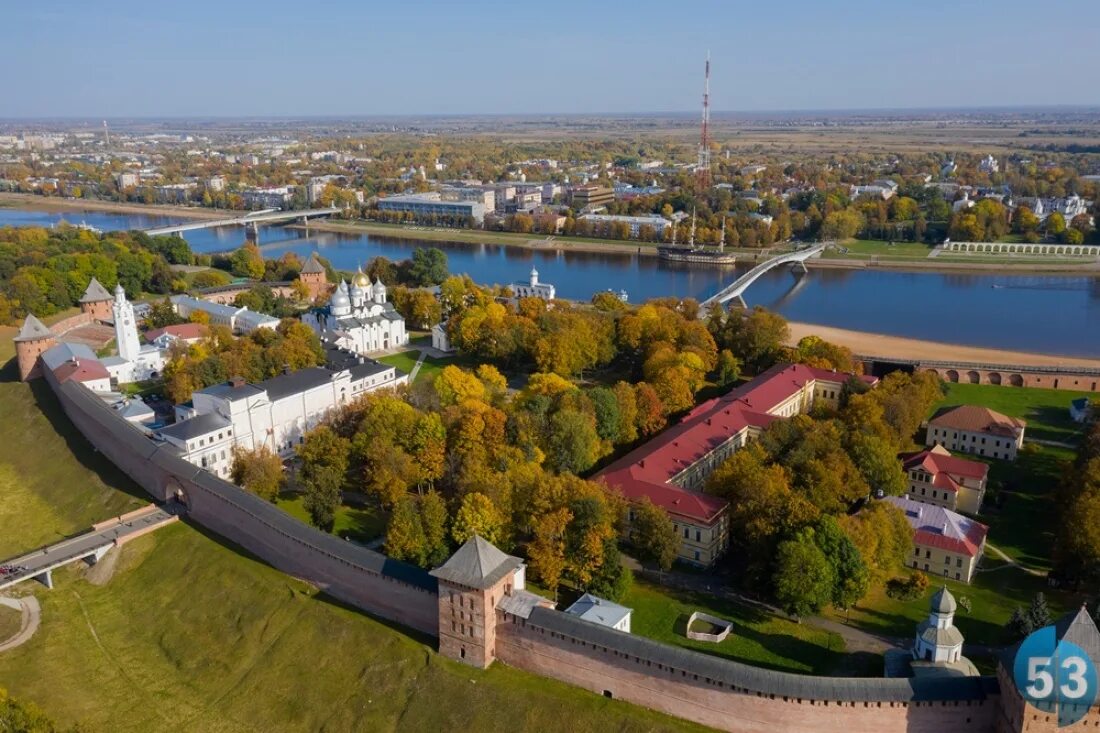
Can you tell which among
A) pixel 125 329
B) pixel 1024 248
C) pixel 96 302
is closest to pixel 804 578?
pixel 125 329

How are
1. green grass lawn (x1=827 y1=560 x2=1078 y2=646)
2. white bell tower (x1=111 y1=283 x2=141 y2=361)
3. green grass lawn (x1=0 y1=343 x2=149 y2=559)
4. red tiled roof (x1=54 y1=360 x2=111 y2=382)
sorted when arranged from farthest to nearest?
1. white bell tower (x1=111 y1=283 x2=141 y2=361)
2. red tiled roof (x1=54 y1=360 x2=111 y2=382)
3. green grass lawn (x1=0 y1=343 x2=149 y2=559)
4. green grass lawn (x1=827 y1=560 x2=1078 y2=646)

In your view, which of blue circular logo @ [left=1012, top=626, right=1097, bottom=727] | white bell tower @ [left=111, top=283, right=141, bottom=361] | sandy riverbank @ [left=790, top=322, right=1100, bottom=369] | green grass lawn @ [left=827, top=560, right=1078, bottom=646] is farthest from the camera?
sandy riverbank @ [left=790, top=322, right=1100, bottom=369]

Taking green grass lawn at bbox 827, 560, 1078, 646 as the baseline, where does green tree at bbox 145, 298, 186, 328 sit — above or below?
above

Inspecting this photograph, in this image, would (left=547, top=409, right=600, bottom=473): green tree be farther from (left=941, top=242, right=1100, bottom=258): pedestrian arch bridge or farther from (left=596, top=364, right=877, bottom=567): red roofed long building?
(left=941, top=242, right=1100, bottom=258): pedestrian arch bridge

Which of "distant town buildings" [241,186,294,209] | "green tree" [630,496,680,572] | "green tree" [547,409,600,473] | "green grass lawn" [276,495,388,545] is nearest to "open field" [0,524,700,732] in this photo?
"green grass lawn" [276,495,388,545]

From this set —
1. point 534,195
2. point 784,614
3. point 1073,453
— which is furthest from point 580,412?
point 534,195

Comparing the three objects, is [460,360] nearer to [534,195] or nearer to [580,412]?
[580,412]

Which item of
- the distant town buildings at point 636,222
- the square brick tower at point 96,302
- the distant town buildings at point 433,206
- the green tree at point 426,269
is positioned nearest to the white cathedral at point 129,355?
the square brick tower at point 96,302

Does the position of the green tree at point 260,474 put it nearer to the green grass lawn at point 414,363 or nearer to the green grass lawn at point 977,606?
the green grass lawn at point 414,363
